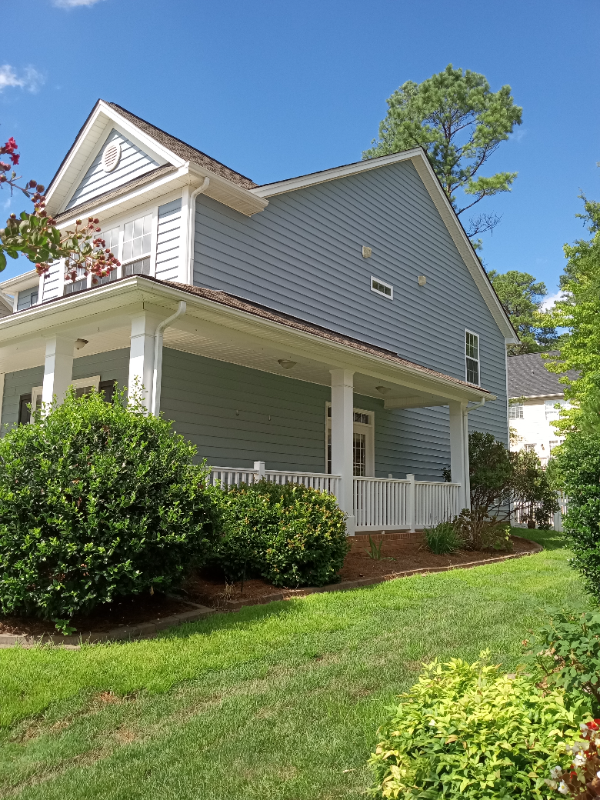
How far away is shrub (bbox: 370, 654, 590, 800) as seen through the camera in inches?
96.3

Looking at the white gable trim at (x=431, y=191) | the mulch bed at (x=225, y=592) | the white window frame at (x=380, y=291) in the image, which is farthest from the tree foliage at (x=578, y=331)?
the mulch bed at (x=225, y=592)

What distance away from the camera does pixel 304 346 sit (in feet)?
32.1

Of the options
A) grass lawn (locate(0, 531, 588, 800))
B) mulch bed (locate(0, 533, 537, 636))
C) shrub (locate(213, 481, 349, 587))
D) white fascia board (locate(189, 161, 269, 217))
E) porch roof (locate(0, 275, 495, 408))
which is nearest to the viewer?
grass lawn (locate(0, 531, 588, 800))

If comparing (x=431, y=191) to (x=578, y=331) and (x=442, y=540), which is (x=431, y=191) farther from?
(x=442, y=540)

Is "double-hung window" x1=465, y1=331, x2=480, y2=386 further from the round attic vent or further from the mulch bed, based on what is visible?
the round attic vent

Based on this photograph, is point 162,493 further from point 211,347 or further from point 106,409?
point 211,347

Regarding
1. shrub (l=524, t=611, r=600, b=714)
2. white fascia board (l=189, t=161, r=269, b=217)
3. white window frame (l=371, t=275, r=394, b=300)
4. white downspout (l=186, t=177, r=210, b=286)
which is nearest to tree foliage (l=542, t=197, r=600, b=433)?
white window frame (l=371, t=275, r=394, b=300)

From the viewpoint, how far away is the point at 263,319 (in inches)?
348

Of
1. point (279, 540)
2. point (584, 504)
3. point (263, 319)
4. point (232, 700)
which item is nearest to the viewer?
point (232, 700)

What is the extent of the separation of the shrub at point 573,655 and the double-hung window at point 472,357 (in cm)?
1586

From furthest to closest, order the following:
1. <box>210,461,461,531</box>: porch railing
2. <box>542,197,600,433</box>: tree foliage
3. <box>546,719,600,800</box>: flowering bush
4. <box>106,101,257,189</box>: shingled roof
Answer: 1. <box>542,197,600,433</box>: tree foliage
2. <box>106,101,257,189</box>: shingled roof
3. <box>210,461,461,531</box>: porch railing
4. <box>546,719,600,800</box>: flowering bush

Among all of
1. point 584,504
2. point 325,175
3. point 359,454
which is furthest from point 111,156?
point 584,504

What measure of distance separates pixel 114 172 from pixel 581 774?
1290cm

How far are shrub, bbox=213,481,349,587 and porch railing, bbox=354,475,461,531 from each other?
2.89m
